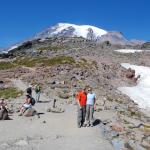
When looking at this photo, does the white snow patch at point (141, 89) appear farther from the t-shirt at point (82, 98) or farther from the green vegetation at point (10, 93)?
the t-shirt at point (82, 98)

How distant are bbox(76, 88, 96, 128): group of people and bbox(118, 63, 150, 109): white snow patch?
38.8 metres

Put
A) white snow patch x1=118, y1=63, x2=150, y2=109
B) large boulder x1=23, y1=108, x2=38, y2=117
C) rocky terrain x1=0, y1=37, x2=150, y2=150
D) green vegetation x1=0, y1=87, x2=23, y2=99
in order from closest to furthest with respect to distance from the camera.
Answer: rocky terrain x1=0, y1=37, x2=150, y2=150 → large boulder x1=23, y1=108, x2=38, y2=117 → green vegetation x1=0, y1=87, x2=23, y2=99 → white snow patch x1=118, y1=63, x2=150, y2=109

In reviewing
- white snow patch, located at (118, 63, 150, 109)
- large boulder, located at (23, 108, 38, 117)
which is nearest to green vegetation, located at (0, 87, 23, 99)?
white snow patch, located at (118, 63, 150, 109)

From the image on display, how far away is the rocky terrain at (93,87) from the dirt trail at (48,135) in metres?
0.06

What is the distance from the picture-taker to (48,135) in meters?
31.1

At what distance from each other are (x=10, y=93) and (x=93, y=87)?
63.0ft

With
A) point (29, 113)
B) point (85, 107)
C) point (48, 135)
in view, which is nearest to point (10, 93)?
point (29, 113)

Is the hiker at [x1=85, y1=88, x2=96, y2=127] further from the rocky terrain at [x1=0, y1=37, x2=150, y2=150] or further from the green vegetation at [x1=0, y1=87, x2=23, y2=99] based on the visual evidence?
the green vegetation at [x1=0, y1=87, x2=23, y2=99]

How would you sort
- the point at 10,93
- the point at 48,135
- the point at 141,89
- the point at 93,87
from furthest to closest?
the point at 141,89 < the point at 93,87 < the point at 10,93 < the point at 48,135

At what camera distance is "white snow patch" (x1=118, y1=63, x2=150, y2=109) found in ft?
252

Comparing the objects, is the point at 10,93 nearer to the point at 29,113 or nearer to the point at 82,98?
the point at 29,113

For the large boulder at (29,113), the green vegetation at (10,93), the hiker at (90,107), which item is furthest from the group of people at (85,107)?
the green vegetation at (10,93)

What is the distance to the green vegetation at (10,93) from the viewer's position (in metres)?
60.9

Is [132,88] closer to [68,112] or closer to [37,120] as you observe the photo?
[68,112]
